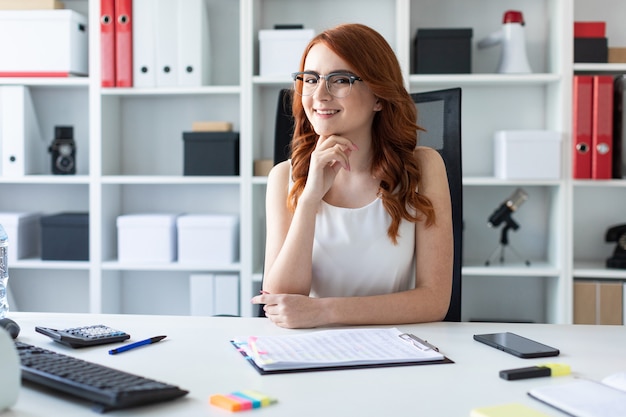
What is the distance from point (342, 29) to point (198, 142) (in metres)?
1.49

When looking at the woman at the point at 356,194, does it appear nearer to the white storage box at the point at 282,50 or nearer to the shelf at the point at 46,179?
the white storage box at the point at 282,50

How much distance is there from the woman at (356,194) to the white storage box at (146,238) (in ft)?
4.36

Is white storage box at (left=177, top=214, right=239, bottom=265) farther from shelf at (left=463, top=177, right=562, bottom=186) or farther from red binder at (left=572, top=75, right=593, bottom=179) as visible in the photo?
red binder at (left=572, top=75, right=593, bottom=179)

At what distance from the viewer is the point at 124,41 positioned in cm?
313

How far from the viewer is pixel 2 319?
1419 mm

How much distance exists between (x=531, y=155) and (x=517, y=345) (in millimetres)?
1786

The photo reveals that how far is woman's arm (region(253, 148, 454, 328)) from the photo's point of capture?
1.50 metres

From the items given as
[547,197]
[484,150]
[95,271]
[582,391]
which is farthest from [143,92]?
[582,391]

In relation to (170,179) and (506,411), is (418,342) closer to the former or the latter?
(506,411)

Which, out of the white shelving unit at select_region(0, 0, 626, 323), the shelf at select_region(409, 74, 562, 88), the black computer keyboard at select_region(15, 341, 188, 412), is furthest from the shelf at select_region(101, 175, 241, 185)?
the black computer keyboard at select_region(15, 341, 188, 412)

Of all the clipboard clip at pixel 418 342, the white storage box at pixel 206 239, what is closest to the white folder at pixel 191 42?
the white storage box at pixel 206 239

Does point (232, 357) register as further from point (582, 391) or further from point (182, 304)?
point (182, 304)

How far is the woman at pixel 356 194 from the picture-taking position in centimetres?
177

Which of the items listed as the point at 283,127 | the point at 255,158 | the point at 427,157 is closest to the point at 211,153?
the point at 255,158
